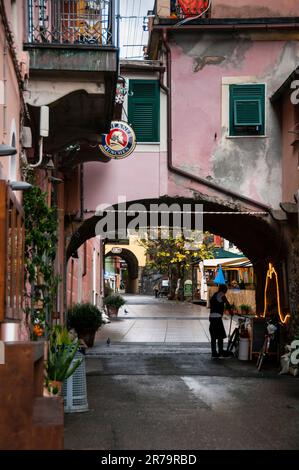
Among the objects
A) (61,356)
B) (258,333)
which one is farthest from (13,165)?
(258,333)

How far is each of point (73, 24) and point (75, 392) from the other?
17.9 ft

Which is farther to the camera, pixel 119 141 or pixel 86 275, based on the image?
pixel 86 275

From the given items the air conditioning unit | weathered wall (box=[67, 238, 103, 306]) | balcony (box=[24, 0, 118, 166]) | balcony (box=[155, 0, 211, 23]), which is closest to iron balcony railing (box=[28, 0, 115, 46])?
balcony (box=[24, 0, 118, 166])

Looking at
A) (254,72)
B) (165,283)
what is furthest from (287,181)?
(165,283)

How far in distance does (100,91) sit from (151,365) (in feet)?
21.8

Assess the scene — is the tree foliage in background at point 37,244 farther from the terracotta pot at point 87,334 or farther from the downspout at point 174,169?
the terracotta pot at point 87,334

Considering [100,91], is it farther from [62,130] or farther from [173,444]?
[173,444]

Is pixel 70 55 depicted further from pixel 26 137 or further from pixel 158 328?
pixel 158 328

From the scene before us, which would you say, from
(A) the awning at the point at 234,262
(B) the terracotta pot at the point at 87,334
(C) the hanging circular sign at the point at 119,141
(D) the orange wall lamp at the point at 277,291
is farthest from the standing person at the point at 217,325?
(A) the awning at the point at 234,262

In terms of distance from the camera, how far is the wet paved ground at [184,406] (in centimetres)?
834

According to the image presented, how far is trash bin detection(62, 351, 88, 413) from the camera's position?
1002 cm

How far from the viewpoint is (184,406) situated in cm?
1055

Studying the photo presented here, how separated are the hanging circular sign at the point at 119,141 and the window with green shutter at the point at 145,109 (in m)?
0.38

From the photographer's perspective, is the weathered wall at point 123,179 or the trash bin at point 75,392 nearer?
the trash bin at point 75,392
